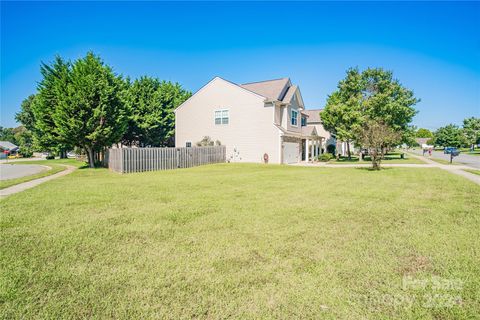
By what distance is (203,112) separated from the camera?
97.5 ft

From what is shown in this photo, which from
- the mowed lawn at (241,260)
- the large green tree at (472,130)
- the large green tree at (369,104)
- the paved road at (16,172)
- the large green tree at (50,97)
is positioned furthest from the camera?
the large green tree at (472,130)

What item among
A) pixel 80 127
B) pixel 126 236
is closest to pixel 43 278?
pixel 126 236

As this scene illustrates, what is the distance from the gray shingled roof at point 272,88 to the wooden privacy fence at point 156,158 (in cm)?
867

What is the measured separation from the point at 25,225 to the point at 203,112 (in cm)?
2524

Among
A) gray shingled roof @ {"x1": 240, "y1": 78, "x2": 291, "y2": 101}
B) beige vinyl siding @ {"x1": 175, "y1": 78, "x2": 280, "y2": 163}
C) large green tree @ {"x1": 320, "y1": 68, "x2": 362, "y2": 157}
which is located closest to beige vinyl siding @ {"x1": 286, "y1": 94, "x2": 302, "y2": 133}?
gray shingled roof @ {"x1": 240, "y1": 78, "x2": 291, "y2": 101}

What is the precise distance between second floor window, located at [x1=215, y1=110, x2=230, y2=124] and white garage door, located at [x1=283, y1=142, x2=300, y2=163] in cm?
721

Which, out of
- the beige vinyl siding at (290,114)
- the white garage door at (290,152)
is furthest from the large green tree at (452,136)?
the white garage door at (290,152)

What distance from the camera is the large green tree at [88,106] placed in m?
19.6

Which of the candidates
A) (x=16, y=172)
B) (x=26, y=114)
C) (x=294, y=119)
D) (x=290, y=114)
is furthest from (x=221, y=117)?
(x=26, y=114)

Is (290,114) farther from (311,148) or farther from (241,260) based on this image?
(241,260)

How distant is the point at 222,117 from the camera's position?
28.4 m

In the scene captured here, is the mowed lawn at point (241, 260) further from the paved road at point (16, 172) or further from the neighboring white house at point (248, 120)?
the neighboring white house at point (248, 120)

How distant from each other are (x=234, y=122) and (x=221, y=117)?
1864 millimetres

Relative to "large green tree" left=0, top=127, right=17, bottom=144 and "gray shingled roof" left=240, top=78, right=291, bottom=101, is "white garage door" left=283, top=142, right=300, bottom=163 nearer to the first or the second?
"gray shingled roof" left=240, top=78, right=291, bottom=101
